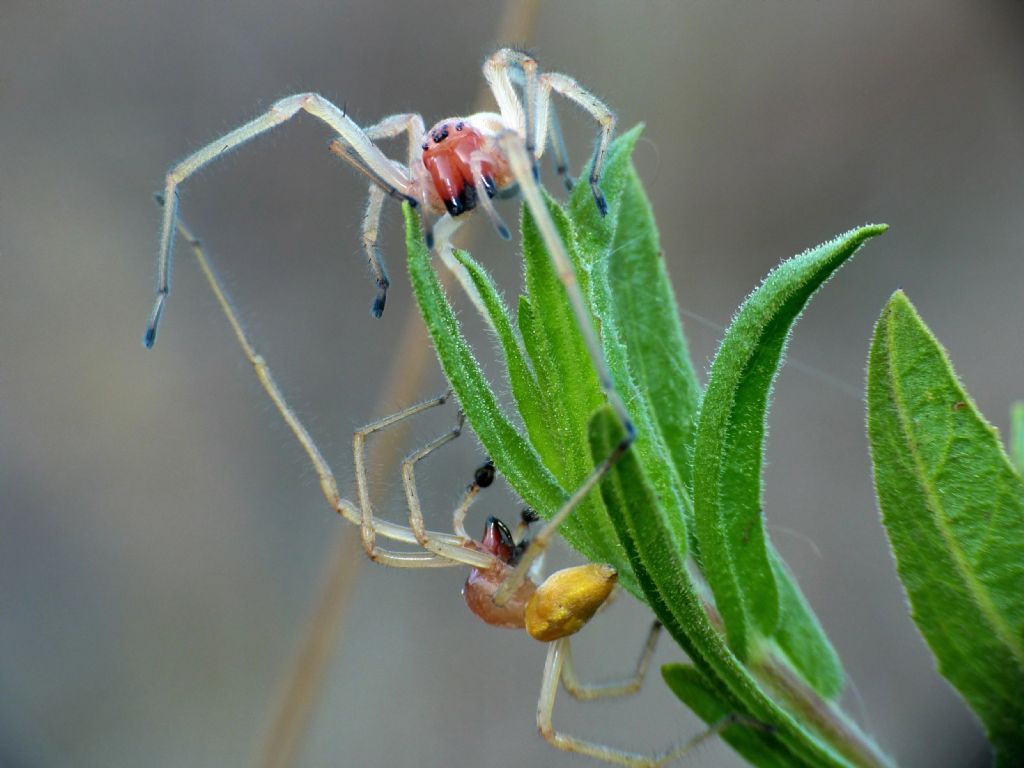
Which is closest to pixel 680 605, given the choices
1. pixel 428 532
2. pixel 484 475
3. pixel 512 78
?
pixel 484 475

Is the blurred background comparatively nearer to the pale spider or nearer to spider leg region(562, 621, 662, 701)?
spider leg region(562, 621, 662, 701)

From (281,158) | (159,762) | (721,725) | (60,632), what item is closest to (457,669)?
(159,762)

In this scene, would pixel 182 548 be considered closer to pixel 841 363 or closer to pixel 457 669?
pixel 457 669

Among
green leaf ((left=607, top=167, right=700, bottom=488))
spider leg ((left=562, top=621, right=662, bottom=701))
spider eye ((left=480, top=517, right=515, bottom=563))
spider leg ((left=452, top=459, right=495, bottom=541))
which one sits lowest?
spider leg ((left=562, top=621, right=662, bottom=701))

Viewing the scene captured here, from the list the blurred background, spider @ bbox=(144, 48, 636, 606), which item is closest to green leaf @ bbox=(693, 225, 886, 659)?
spider @ bbox=(144, 48, 636, 606)

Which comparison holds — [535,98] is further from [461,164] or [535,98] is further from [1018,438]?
[1018,438]

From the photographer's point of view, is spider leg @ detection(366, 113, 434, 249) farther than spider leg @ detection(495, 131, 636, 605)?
Yes

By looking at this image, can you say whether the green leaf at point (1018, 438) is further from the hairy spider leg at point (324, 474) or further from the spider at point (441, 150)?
the hairy spider leg at point (324, 474)
